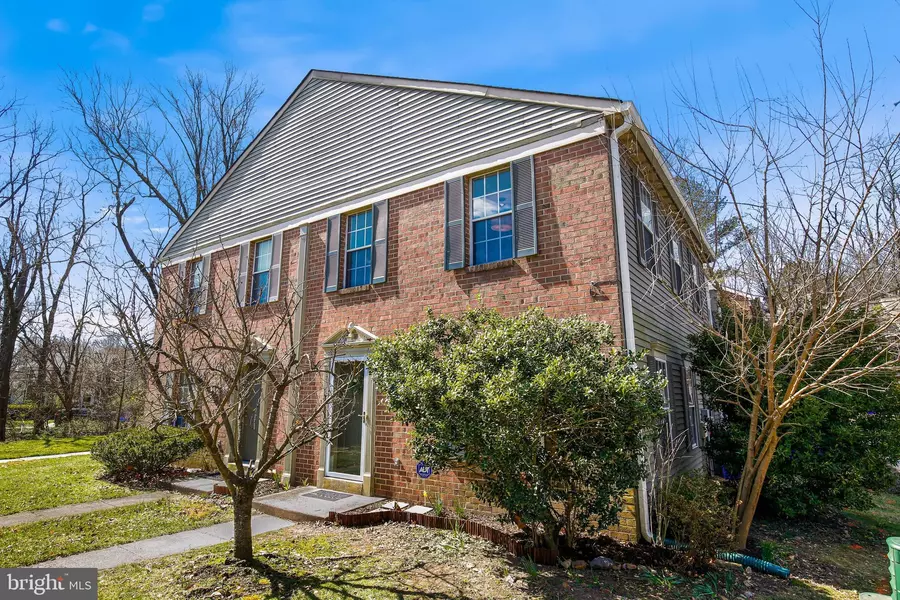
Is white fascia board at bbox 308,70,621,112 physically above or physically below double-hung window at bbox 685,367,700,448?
above

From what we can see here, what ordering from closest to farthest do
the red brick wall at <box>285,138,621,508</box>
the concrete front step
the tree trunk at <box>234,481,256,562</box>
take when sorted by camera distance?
the tree trunk at <box>234,481,256,562</box> < the red brick wall at <box>285,138,621,508</box> < the concrete front step

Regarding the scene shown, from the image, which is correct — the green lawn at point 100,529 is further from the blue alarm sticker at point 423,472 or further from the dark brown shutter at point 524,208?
the dark brown shutter at point 524,208

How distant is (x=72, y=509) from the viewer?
7383 mm

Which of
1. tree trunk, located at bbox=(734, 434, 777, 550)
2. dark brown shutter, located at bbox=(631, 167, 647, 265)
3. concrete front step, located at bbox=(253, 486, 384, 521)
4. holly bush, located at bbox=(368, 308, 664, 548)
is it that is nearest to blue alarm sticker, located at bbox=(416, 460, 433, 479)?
concrete front step, located at bbox=(253, 486, 384, 521)

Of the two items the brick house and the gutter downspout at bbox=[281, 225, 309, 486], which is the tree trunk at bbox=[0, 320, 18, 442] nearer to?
the brick house

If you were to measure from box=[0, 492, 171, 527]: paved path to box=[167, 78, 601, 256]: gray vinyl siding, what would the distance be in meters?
6.09

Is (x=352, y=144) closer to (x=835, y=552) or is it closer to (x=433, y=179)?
(x=433, y=179)

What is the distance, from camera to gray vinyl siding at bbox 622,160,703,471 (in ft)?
22.4

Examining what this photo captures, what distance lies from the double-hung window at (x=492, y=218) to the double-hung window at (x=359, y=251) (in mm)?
2430

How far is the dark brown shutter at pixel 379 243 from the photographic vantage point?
873 cm

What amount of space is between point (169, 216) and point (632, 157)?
73.8ft

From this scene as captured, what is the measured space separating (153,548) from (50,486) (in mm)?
5458

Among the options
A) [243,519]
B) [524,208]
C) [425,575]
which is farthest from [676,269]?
[243,519]

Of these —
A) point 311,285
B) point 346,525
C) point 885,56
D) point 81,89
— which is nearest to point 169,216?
point 81,89
